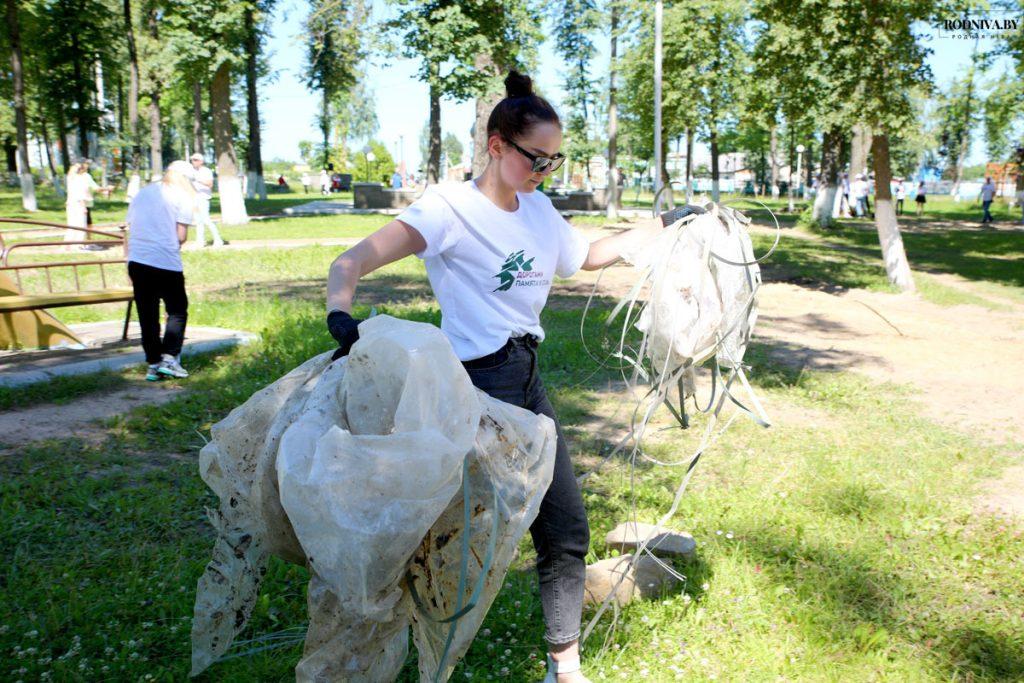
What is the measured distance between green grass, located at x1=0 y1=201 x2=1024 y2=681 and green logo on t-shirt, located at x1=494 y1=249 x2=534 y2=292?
4.48 feet

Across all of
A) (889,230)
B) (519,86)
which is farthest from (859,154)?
(519,86)

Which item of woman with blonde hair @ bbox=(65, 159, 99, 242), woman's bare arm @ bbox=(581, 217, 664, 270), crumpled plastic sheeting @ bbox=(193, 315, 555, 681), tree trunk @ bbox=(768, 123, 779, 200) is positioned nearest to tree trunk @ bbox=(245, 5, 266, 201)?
woman with blonde hair @ bbox=(65, 159, 99, 242)

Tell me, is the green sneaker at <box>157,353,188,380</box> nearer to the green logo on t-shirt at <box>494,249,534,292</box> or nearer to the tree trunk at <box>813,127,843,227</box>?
the green logo on t-shirt at <box>494,249,534,292</box>

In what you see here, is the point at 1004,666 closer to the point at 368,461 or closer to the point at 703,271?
the point at 703,271

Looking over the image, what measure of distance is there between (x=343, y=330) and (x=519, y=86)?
1.12 meters

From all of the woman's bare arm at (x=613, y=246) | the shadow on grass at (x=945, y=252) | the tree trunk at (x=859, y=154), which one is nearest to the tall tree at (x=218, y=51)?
the shadow on grass at (x=945, y=252)

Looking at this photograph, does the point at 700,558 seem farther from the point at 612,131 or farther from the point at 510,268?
the point at 612,131

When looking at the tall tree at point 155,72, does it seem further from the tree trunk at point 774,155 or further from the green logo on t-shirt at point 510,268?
the tree trunk at point 774,155

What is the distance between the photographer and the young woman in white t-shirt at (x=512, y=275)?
2502mm

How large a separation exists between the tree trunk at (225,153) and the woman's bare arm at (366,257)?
21117 mm

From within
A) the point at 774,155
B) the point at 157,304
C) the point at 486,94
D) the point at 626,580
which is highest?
the point at 774,155

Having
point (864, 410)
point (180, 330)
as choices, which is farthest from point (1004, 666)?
point (180, 330)

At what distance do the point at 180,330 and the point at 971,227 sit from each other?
92.7 ft

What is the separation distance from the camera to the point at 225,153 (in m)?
22.6
